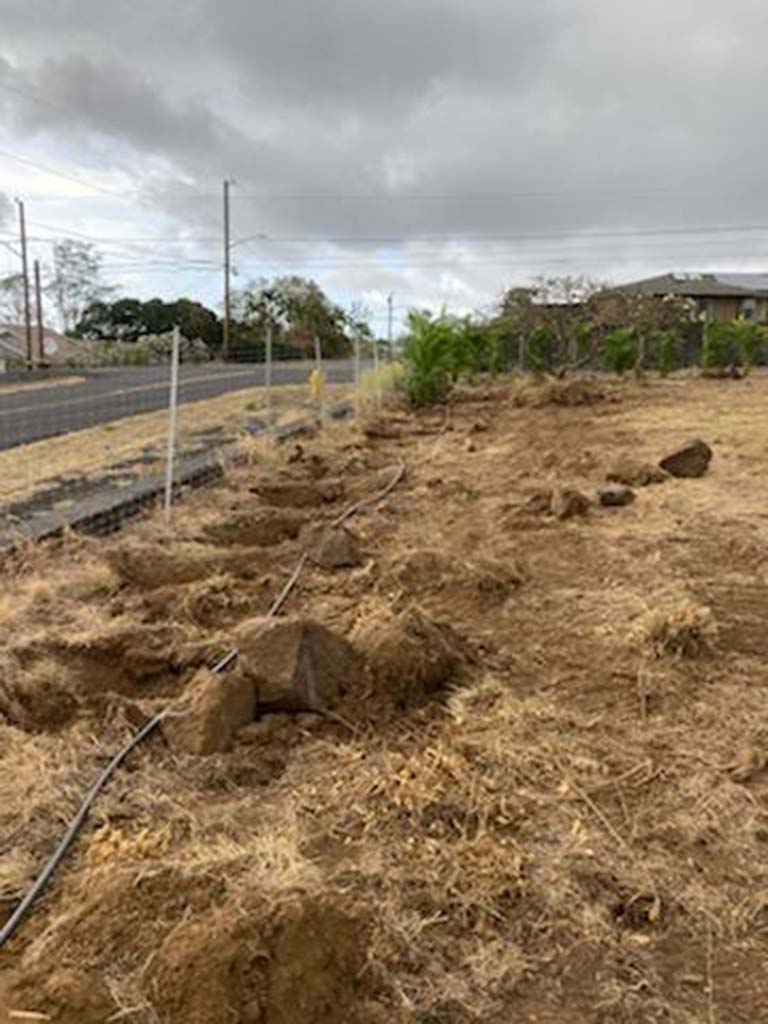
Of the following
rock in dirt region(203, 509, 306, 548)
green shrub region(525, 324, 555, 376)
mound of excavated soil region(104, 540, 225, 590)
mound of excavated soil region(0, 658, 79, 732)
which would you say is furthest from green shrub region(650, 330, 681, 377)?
mound of excavated soil region(0, 658, 79, 732)

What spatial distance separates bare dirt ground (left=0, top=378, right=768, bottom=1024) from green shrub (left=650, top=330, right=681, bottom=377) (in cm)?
2008

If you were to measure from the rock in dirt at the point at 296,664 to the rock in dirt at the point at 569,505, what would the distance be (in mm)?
3873

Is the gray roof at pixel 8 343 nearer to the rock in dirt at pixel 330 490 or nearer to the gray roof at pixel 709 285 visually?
the gray roof at pixel 709 285

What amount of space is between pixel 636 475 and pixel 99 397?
50.9 ft

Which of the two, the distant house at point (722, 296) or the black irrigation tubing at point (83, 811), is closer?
the black irrigation tubing at point (83, 811)

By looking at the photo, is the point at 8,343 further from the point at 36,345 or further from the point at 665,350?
the point at 665,350

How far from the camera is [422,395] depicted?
18297mm

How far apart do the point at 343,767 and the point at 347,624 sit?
1448 mm

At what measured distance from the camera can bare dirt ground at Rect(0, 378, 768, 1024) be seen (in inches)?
86.2

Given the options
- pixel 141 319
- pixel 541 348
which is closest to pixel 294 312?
pixel 141 319

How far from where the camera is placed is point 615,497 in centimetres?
792

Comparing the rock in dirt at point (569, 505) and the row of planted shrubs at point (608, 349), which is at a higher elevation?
the row of planted shrubs at point (608, 349)

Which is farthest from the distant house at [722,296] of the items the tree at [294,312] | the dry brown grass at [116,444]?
the dry brown grass at [116,444]

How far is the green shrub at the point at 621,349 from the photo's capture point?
80.9 feet
